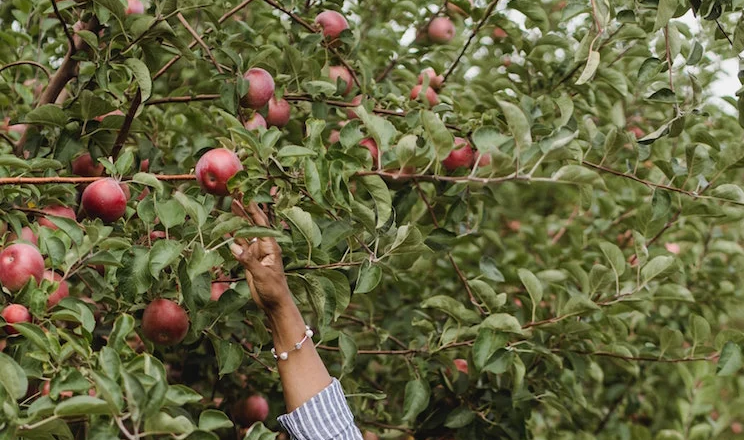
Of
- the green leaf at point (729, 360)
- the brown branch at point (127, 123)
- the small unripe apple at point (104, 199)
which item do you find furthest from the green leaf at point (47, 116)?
the green leaf at point (729, 360)

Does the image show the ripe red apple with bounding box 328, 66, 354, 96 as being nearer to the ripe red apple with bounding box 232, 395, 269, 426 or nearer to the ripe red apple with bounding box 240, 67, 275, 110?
the ripe red apple with bounding box 240, 67, 275, 110

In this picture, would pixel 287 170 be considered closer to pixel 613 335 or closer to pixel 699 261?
pixel 613 335

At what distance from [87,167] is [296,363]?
696mm

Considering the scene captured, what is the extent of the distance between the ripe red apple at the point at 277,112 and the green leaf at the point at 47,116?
45 cm

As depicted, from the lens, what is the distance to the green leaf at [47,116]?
1644 mm

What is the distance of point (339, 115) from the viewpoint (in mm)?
2156

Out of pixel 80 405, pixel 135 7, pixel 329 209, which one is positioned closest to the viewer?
pixel 80 405

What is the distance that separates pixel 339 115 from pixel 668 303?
1504 mm

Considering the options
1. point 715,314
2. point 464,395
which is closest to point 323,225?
point 464,395

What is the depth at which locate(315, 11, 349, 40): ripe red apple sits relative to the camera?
78.0 inches

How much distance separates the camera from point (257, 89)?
172 cm

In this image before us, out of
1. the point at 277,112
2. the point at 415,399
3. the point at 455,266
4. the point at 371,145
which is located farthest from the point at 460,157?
the point at 415,399

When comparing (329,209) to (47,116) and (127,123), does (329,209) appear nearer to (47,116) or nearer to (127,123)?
(127,123)

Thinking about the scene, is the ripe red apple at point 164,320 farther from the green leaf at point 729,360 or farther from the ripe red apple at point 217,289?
the green leaf at point 729,360
